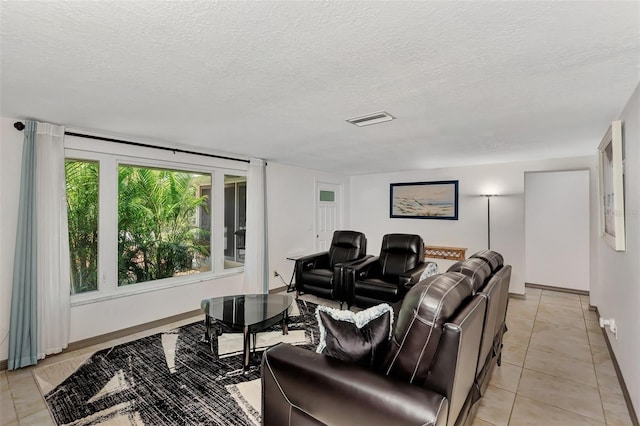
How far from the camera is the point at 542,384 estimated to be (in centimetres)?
251

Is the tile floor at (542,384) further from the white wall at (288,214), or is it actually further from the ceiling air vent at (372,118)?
the ceiling air vent at (372,118)

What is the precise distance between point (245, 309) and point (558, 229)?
5.36m

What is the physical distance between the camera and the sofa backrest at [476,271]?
6.54 ft

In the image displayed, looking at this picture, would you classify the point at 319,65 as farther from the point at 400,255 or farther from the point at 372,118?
the point at 400,255

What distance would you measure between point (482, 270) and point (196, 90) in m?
2.40

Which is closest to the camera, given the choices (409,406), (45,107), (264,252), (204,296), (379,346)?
(409,406)

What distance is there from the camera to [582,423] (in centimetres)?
205

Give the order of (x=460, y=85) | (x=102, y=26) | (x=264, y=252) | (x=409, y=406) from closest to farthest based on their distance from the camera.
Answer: (x=409, y=406), (x=102, y=26), (x=460, y=85), (x=264, y=252)

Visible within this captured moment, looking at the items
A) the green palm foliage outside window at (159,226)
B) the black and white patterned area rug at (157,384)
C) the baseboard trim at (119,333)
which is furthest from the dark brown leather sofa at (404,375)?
the green palm foliage outside window at (159,226)

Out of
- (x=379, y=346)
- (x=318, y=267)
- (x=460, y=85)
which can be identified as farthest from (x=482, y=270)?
(x=318, y=267)

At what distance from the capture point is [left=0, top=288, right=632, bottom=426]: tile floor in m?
2.11

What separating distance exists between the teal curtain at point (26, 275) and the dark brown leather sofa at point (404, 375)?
8.28ft

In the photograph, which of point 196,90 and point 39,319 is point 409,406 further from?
point 39,319

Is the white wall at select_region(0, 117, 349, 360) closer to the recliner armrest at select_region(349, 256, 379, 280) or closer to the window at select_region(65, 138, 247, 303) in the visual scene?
the window at select_region(65, 138, 247, 303)
